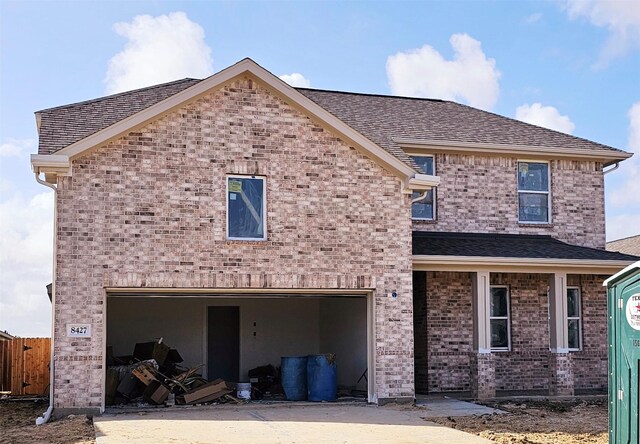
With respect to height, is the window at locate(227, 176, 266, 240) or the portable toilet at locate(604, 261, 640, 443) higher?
the window at locate(227, 176, 266, 240)

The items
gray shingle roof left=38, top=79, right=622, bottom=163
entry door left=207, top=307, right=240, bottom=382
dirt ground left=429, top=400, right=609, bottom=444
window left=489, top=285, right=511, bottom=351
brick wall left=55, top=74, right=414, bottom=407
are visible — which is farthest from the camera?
entry door left=207, top=307, right=240, bottom=382

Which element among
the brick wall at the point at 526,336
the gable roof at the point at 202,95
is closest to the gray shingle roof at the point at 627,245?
the brick wall at the point at 526,336

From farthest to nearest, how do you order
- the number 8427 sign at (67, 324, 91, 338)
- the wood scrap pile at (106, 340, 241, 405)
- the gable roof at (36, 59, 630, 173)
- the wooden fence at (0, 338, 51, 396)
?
the wooden fence at (0, 338, 51, 396) → the wood scrap pile at (106, 340, 241, 405) → the gable roof at (36, 59, 630, 173) → the number 8427 sign at (67, 324, 91, 338)

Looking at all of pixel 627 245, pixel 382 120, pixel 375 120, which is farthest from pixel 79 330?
pixel 627 245

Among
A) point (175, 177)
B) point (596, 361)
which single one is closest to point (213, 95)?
point (175, 177)

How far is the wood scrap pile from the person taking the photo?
17391 millimetres

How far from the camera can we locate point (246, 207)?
16891mm

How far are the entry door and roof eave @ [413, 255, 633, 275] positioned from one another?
21.5ft

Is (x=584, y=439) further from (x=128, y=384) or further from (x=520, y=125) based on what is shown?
(x=520, y=125)

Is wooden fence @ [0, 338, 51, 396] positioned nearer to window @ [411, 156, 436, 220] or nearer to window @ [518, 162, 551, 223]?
window @ [411, 156, 436, 220]

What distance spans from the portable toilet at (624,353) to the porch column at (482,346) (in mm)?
7583

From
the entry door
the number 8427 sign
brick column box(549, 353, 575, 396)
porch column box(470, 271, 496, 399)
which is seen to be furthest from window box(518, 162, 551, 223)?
the number 8427 sign

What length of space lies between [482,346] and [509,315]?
1845mm

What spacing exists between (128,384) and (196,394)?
203cm
